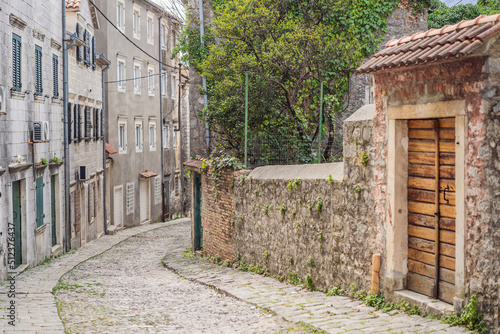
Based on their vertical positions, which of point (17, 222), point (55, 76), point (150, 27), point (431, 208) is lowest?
point (17, 222)

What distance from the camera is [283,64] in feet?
50.3

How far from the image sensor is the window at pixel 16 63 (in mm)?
13367

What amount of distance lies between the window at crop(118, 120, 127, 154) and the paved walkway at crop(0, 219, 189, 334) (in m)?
10.2

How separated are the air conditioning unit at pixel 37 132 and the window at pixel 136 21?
17426mm

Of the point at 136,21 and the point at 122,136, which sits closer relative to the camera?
the point at 122,136

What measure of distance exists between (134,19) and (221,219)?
2010cm

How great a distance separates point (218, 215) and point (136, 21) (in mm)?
20023

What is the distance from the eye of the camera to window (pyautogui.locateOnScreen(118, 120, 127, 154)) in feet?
95.6

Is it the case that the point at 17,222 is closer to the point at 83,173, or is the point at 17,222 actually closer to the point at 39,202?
the point at 39,202

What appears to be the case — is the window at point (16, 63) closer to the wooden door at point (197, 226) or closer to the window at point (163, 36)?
the wooden door at point (197, 226)

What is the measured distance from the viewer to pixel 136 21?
31.9 meters

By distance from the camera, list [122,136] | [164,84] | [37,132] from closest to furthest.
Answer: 1. [37,132]
2. [122,136]
3. [164,84]

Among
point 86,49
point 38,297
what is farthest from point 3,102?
point 86,49

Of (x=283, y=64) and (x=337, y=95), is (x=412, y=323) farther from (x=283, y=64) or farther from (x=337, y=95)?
(x=337, y=95)
